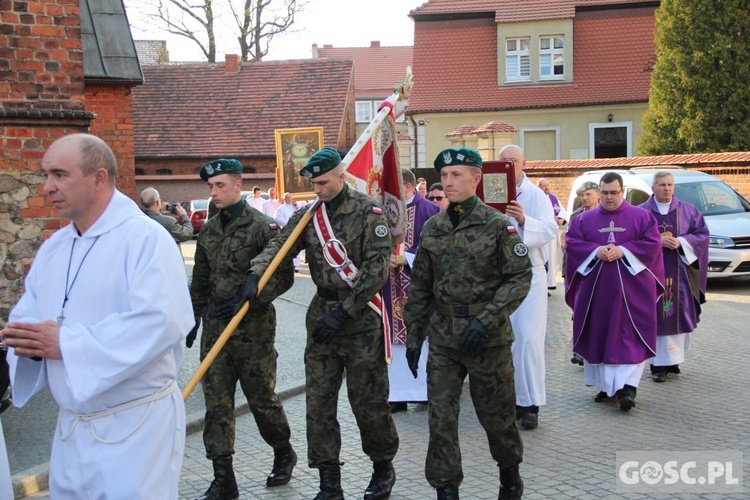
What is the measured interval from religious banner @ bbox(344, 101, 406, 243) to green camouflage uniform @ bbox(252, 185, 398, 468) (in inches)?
35.5

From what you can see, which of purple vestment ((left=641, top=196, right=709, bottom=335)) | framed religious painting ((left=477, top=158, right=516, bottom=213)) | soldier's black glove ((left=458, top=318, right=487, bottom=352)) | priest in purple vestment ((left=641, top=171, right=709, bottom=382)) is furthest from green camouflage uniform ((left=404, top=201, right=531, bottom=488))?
purple vestment ((left=641, top=196, right=709, bottom=335))

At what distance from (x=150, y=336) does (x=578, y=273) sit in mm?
5802

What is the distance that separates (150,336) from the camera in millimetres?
3477

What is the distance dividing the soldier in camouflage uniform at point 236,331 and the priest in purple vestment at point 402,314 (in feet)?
7.31

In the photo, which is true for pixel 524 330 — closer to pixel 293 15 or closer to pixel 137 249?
pixel 137 249

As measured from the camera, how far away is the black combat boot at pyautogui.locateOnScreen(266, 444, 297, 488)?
246 inches

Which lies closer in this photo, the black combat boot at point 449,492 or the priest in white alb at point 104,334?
the priest in white alb at point 104,334

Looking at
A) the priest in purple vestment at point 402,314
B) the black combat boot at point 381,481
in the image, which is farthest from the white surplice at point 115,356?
the priest in purple vestment at point 402,314

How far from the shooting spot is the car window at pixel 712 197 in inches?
668

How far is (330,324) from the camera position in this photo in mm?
5605

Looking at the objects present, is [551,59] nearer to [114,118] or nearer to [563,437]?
[114,118]

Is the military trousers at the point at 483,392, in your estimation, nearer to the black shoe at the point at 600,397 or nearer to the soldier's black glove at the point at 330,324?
the soldier's black glove at the point at 330,324

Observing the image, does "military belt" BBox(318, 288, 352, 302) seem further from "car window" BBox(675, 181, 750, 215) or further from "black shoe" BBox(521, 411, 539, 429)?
"car window" BBox(675, 181, 750, 215)

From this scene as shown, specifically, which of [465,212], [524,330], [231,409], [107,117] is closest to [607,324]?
[524,330]
